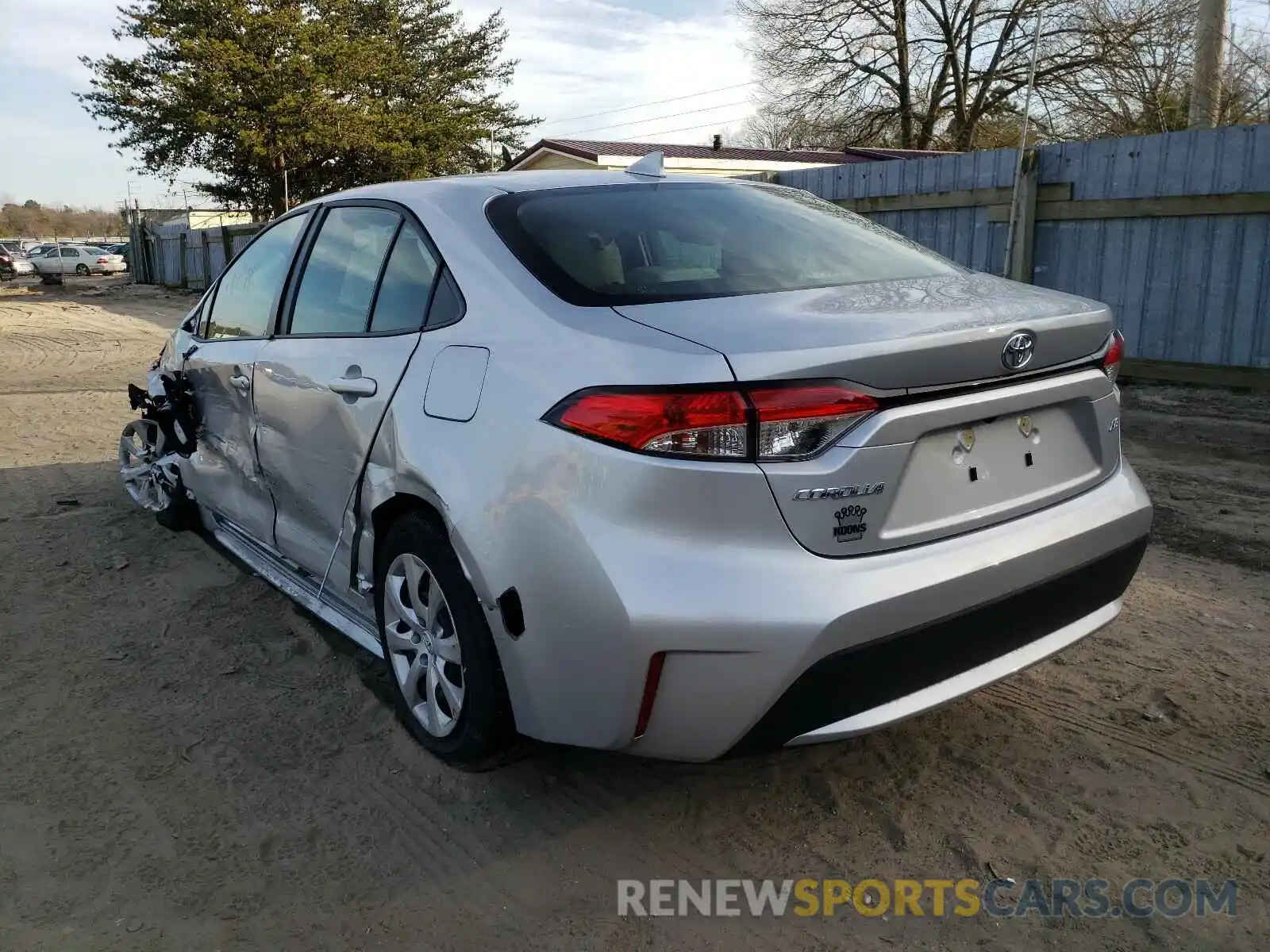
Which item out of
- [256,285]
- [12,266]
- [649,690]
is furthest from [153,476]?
[12,266]

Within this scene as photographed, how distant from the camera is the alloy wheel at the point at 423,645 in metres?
2.79

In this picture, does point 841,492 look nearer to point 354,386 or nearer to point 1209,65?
point 354,386

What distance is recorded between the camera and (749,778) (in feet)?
9.50

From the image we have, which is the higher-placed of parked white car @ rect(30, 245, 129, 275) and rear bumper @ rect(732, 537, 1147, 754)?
parked white car @ rect(30, 245, 129, 275)

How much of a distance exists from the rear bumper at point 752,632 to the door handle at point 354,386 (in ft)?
3.15

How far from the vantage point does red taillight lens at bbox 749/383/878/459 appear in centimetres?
216

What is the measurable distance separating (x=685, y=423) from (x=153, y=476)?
4.11m

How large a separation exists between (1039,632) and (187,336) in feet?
13.4

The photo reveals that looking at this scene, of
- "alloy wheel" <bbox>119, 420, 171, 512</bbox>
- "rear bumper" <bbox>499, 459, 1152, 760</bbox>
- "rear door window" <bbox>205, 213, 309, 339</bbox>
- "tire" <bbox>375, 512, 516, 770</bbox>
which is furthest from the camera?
"alloy wheel" <bbox>119, 420, 171, 512</bbox>

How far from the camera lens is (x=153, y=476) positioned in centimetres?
533

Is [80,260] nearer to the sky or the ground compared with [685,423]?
nearer to the sky

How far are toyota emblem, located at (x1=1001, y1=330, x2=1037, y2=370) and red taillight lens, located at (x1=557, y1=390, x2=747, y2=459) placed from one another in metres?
0.72

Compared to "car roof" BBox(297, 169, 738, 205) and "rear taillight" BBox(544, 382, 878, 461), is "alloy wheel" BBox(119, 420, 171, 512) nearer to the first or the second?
"car roof" BBox(297, 169, 738, 205)

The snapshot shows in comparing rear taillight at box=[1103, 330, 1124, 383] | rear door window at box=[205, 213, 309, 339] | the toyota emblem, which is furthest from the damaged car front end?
rear taillight at box=[1103, 330, 1124, 383]
